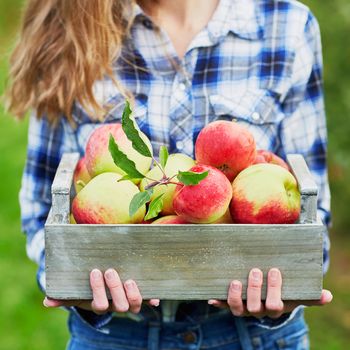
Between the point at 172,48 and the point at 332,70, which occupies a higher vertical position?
the point at 172,48

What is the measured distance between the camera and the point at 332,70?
13.9 feet

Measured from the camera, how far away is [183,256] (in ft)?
5.55

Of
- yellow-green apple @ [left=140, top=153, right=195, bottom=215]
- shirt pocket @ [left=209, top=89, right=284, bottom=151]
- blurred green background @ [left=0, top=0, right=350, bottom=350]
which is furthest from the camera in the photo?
blurred green background @ [left=0, top=0, right=350, bottom=350]

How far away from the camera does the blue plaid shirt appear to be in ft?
7.36

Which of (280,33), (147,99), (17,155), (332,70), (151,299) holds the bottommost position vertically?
(17,155)

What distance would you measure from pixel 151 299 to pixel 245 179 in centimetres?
30

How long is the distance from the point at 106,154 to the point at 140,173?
0.50 feet

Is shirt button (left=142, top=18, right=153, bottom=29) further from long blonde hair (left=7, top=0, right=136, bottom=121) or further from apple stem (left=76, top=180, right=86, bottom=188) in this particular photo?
apple stem (left=76, top=180, right=86, bottom=188)

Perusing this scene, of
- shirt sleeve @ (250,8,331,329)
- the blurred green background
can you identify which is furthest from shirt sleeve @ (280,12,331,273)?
the blurred green background

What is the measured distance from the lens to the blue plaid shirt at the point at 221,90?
2.24 m

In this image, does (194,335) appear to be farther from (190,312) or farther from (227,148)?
(227,148)

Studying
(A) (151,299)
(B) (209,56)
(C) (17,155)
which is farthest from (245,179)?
(C) (17,155)

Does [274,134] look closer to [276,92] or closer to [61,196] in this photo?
[276,92]

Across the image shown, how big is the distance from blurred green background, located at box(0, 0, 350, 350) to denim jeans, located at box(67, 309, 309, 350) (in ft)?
5.32
